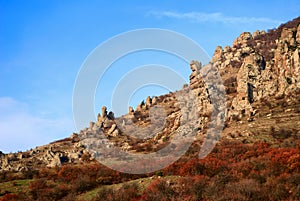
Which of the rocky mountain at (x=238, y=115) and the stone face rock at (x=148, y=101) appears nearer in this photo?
the rocky mountain at (x=238, y=115)

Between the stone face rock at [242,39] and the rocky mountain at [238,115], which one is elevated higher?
the stone face rock at [242,39]

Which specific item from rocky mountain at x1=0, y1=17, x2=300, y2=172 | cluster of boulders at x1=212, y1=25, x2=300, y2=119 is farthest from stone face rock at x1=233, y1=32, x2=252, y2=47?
cluster of boulders at x1=212, y1=25, x2=300, y2=119

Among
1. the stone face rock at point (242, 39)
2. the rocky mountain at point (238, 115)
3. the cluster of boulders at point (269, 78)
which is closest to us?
the rocky mountain at point (238, 115)

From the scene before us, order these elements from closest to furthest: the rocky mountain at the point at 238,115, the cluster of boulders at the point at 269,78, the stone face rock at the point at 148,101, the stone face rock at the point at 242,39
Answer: the rocky mountain at the point at 238,115
the cluster of boulders at the point at 269,78
the stone face rock at the point at 148,101
the stone face rock at the point at 242,39

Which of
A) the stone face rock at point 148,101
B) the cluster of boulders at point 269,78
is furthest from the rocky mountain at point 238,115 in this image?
the stone face rock at point 148,101

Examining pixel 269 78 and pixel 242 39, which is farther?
pixel 242 39

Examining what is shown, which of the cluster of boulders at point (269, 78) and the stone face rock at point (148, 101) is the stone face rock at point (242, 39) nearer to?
the stone face rock at point (148, 101)

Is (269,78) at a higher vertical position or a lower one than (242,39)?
lower

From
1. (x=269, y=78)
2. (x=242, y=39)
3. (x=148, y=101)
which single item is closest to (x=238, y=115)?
(x=269, y=78)

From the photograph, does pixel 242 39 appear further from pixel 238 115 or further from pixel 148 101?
pixel 238 115

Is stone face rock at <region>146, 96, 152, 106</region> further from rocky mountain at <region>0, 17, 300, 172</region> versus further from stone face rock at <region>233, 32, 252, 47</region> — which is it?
stone face rock at <region>233, 32, 252, 47</region>

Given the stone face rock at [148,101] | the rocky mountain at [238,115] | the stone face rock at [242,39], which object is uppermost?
the stone face rock at [242,39]

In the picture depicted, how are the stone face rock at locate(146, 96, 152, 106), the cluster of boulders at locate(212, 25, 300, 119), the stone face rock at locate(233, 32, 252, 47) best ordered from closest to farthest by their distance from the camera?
the cluster of boulders at locate(212, 25, 300, 119), the stone face rock at locate(146, 96, 152, 106), the stone face rock at locate(233, 32, 252, 47)

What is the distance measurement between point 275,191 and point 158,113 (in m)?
63.6
